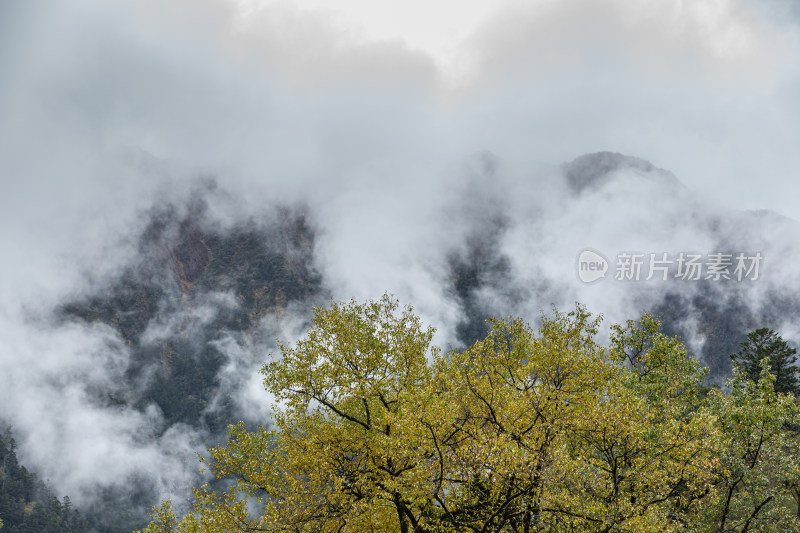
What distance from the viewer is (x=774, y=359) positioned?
86.3 m

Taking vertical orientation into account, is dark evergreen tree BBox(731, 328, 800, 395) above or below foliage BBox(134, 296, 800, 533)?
above

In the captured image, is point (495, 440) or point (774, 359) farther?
point (774, 359)

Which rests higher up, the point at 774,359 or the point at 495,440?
the point at 774,359

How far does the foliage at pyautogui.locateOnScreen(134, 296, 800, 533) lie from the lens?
21.8 metres

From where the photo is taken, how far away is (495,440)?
64.8 ft

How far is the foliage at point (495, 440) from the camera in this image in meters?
21.8

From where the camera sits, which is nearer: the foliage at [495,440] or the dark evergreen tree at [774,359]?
the foliage at [495,440]

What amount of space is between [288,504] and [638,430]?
57.5 feet

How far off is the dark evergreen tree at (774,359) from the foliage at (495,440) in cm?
6380

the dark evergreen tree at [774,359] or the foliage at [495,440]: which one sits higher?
the dark evergreen tree at [774,359]

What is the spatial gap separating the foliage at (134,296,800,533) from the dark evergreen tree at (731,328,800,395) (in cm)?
6380

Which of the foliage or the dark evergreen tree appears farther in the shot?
the dark evergreen tree

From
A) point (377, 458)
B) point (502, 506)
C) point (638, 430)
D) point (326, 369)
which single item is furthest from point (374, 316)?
point (638, 430)

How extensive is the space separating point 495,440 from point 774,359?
90.5 metres
